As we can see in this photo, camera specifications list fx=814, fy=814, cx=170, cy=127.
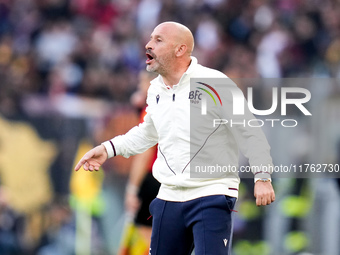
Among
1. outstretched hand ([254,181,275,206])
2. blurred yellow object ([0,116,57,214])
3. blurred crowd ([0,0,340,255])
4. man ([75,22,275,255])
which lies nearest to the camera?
outstretched hand ([254,181,275,206])

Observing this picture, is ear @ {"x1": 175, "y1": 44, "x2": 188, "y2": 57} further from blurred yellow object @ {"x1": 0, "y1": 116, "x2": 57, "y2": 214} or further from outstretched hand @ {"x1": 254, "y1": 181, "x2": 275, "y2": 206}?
blurred yellow object @ {"x1": 0, "y1": 116, "x2": 57, "y2": 214}

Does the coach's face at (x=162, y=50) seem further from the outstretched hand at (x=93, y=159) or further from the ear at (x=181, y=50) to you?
the outstretched hand at (x=93, y=159)

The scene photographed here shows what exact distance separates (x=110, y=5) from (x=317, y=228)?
747 cm

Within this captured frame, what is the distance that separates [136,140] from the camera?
655 cm

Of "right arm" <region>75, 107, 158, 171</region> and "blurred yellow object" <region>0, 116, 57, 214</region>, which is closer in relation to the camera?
"right arm" <region>75, 107, 158, 171</region>

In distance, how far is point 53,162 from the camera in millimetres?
11711

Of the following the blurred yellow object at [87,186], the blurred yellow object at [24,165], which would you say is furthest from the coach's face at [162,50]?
the blurred yellow object at [24,165]

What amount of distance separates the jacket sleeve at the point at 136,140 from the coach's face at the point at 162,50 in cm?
49

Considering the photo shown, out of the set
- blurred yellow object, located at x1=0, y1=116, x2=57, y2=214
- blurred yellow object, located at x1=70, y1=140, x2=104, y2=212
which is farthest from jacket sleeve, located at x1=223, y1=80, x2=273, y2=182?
blurred yellow object, located at x1=0, y1=116, x2=57, y2=214

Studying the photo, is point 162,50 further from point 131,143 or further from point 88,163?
point 88,163

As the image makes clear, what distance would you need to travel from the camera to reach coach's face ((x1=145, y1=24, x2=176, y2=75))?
617cm

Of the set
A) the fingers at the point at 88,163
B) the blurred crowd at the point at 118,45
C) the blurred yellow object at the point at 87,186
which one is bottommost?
the fingers at the point at 88,163

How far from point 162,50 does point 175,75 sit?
21 cm

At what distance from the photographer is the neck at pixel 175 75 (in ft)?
20.3
